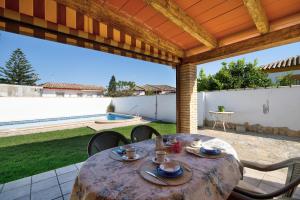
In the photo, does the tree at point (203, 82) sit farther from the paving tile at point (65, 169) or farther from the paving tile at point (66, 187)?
the paving tile at point (66, 187)

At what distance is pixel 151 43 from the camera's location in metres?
3.68

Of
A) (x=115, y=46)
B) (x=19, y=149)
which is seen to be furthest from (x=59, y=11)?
(x=19, y=149)

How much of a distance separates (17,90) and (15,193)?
20283mm

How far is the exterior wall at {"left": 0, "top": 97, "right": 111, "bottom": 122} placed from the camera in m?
11.5

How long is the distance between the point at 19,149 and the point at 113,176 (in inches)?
213

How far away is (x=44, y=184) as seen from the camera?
Answer: 2.86m

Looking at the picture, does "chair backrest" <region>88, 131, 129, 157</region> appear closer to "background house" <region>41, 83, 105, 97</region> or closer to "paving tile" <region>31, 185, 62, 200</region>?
"paving tile" <region>31, 185, 62, 200</region>

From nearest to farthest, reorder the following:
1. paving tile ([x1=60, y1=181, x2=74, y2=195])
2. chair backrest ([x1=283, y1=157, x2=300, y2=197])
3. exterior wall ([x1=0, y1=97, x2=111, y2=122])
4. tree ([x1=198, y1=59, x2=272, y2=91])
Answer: chair backrest ([x1=283, y1=157, x2=300, y2=197]) < paving tile ([x1=60, y1=181, x2=74, y2=195]) < tree ([x1=198, y1=59, x2=272, y2=91]) < exterior wall ([x1=0, y1=97, x2=111, y2=122])

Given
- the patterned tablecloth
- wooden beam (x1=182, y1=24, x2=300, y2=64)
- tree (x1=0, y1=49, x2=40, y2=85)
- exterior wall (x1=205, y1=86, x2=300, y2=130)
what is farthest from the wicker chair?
tree (x1=0, y1=49, x2=40, y2=85)

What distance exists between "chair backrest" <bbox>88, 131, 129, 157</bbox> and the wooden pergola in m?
1.80

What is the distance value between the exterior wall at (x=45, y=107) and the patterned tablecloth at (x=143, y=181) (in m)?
13.7

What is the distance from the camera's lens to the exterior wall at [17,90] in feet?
55.0

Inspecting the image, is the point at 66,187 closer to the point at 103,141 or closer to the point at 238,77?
the point at 103,141

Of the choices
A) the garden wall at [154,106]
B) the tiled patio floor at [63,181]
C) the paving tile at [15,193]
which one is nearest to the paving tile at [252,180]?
the tiled patio floor at [63,181]
